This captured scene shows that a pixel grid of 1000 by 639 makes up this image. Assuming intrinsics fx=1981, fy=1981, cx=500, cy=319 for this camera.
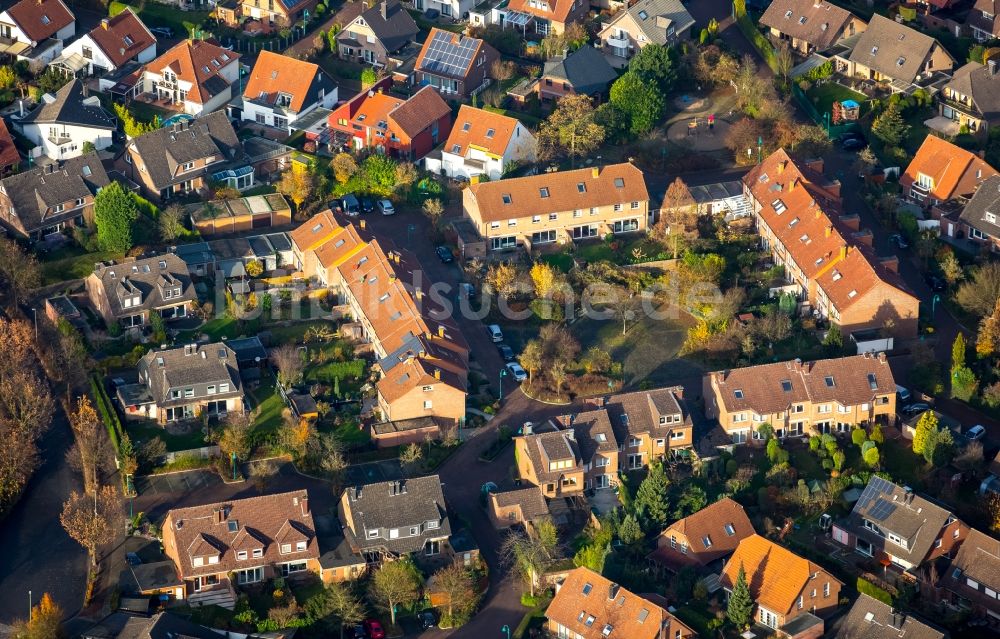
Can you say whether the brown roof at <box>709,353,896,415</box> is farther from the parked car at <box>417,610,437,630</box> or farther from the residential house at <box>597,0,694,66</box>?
the residential house at <box>597,0,694,66</box>

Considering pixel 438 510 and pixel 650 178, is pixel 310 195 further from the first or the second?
pixel 438 510

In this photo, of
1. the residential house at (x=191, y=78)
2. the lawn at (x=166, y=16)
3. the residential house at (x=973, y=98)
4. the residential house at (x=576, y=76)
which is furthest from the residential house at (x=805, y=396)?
the lawn at (x=166, y=16)

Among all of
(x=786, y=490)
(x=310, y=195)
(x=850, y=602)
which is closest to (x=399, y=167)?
(x=310, y=195)

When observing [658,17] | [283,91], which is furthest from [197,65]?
[658,17]

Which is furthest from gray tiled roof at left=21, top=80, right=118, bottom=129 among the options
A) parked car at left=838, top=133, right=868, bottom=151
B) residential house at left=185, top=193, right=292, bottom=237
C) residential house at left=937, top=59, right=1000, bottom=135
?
residential house at left=937, top=59, right=1000, bottom=135

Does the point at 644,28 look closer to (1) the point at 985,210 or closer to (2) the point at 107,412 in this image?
(1) the point at 985,210

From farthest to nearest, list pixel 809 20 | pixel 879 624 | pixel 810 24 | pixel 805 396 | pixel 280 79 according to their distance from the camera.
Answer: pixel 809 20 < pixel 810 24 < pixel 280 79 < pixel 805 396 < pixel 879 624
